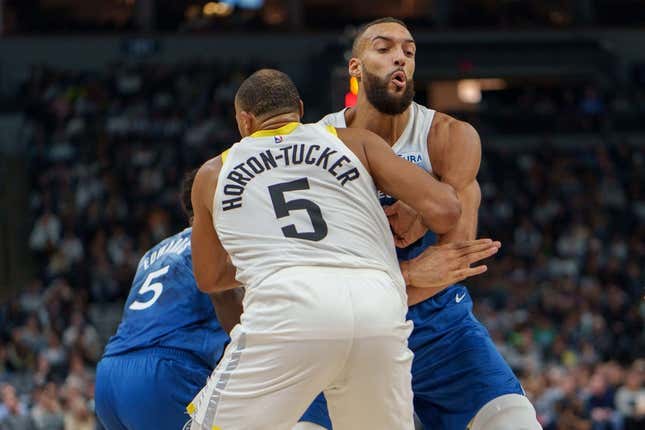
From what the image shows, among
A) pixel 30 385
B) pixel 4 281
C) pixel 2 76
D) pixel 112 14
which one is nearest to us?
pixel 30 385

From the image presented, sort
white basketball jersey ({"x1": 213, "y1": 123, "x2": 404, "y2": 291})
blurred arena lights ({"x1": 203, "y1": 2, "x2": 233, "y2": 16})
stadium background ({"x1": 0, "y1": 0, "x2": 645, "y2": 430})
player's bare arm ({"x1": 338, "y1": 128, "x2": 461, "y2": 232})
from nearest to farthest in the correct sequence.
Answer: white basketball jersey ({"x1": 213, "y1": 123, "x2": 404, "y2": 291}) < player's bare arm ({"x1": 338, "y1": 128, "x2": 461, "y2": 232}) < stadium background ({"x1": 0, "y1": 0, "x2": 645, "y2": 430}) < blurred arena lights ({"x1": 203, "y1": 2, "x2": 233, "y2": 16})

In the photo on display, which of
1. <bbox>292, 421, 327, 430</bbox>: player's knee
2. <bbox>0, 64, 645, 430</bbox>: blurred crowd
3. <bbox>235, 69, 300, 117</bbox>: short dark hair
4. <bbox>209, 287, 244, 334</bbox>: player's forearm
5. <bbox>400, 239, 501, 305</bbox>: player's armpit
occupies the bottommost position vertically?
<bbox>0, 64, 645, 430</bbox>: blurred crowd

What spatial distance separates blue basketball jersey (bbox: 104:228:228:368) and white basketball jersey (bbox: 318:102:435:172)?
1.14 metres

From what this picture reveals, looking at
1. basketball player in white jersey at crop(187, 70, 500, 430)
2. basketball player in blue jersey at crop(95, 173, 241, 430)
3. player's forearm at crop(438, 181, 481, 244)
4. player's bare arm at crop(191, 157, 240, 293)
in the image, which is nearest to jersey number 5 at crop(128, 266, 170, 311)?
basketball player in blue jersey at crop(95, 173, 241, 430)

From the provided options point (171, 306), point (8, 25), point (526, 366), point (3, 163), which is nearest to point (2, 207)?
point (3, 163)

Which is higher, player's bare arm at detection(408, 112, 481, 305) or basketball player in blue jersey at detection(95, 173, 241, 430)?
player's bare arm at detection(408, 112, 481, 305)

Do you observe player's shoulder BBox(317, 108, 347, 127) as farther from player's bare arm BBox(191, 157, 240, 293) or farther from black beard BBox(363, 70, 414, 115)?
player's bare arm BBox(191, 157, 240, 293)

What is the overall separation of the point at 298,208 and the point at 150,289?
1721 mm

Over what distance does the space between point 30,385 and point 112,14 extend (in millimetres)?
12326

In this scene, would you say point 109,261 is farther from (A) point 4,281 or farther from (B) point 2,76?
(B) point 2,76

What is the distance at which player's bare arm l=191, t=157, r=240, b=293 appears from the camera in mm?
4863

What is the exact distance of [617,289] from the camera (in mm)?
18188

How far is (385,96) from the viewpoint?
214 inches

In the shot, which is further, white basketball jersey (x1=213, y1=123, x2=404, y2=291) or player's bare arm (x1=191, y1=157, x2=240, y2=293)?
player's bare arm (x1=191, y1=157, x2=240, y2=293)
